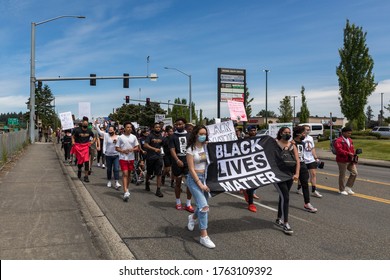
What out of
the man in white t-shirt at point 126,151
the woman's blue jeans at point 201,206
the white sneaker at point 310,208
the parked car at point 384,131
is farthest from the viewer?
the parked car at point 384,131

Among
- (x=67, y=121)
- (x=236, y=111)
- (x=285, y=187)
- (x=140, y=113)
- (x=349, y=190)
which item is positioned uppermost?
(x=140, y=113)

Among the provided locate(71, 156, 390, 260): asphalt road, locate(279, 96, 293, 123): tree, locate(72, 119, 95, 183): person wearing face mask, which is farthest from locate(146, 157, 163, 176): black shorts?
locate(279, 96, 293, 123): tree

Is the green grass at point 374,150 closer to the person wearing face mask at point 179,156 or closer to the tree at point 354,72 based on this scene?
the tree at point 354,72

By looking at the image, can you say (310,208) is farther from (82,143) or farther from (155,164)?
(82,143)

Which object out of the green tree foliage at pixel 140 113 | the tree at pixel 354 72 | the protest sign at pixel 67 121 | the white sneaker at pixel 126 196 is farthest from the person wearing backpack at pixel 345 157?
the green tree foliage at pixel 140 113

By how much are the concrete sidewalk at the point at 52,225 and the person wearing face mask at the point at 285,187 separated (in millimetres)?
2534

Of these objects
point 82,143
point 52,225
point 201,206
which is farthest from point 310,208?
point 82,143

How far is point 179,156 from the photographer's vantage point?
8.25 metres

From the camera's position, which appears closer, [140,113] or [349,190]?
[349,190]

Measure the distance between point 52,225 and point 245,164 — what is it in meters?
3.23

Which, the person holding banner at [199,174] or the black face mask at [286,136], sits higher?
the black face mask at [286,136]

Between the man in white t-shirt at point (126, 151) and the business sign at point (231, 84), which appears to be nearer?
the man in white t-shirt at point (126, 151)

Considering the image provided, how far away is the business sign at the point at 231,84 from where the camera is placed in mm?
33750

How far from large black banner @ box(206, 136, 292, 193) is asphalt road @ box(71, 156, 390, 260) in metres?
0.81
